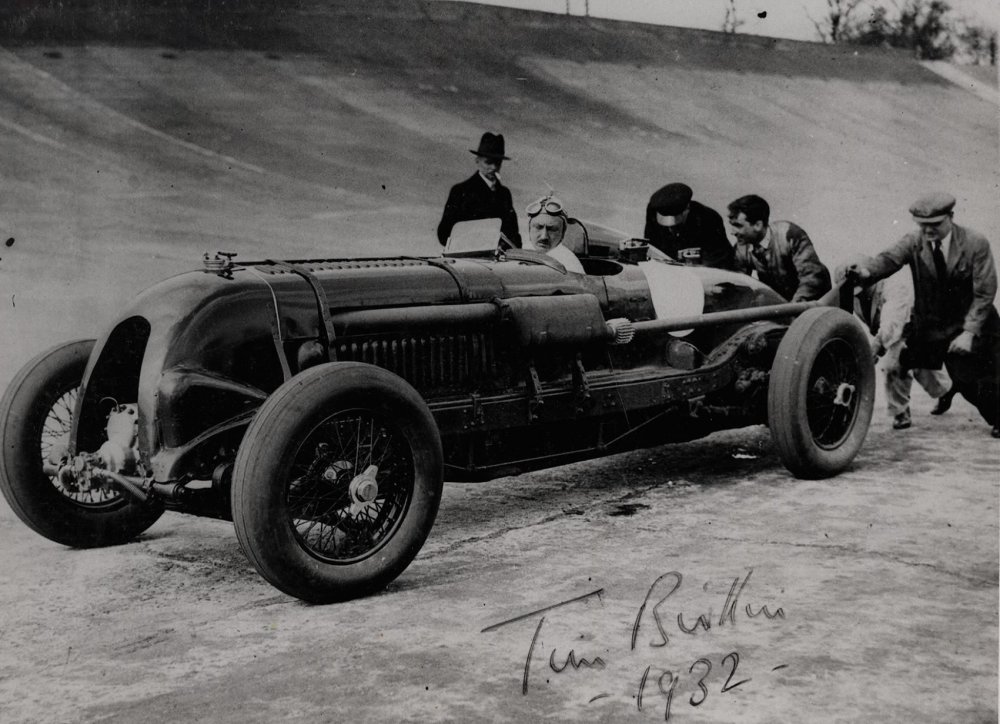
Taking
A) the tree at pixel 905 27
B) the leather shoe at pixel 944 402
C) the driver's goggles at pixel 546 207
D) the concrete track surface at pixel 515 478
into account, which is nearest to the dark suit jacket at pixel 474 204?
the concrete track surface at pixel 515 478

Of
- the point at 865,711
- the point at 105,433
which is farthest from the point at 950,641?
the point at 105,433

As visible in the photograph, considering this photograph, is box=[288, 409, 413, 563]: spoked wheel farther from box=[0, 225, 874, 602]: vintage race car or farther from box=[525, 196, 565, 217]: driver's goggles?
box=[525, 196, 565, 217]: driver's goggles

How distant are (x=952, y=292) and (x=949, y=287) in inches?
1.6

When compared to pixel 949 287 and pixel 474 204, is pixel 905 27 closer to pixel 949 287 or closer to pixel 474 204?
pixel 949 287

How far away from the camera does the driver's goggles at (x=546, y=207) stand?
5871mm

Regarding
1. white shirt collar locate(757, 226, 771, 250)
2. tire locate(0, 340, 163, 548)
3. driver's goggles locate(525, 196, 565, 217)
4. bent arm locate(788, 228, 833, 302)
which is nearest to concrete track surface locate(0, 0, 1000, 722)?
tire locate(0, 340, 163, 548)

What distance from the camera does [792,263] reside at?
6.73 m

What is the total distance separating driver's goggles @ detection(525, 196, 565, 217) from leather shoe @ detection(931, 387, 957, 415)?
10.8 feet

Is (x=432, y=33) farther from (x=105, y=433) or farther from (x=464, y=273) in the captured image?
(x=105, y=433)

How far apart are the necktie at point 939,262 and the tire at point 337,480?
386 cm

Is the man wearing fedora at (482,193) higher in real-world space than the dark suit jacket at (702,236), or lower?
higher
